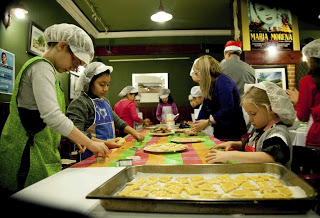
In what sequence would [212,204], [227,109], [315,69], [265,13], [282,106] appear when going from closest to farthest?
[212,204] < [282,106] < [227,109] < [315,69] < [265,13]

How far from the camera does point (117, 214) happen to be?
67cm

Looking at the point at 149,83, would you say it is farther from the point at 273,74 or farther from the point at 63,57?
the point at 63,57

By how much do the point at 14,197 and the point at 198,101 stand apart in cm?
549

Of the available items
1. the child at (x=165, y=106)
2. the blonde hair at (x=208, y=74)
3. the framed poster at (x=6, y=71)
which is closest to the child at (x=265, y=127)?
the blonde hair at (x=208, y=74)

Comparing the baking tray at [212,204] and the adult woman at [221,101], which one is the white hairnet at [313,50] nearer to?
the adult woman at [221,101]

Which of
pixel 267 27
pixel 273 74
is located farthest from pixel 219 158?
pixel 273 74

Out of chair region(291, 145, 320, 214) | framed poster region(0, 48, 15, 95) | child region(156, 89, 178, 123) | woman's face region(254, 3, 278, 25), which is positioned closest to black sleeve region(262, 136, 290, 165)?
chair region(291, 145, 320, 214)

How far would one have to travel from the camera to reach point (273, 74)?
569cm

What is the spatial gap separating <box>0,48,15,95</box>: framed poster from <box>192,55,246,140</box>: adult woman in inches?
112

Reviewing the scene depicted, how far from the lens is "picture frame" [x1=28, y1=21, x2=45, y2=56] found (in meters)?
3.98

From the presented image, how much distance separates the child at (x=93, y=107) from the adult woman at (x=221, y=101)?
91 cm

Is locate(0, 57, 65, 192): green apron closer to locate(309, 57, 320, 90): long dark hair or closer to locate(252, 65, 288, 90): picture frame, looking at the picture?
locate(309, 57, 320, 90): long dark hair

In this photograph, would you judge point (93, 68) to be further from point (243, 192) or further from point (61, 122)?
point (243, 192)

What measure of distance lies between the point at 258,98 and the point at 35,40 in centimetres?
422
